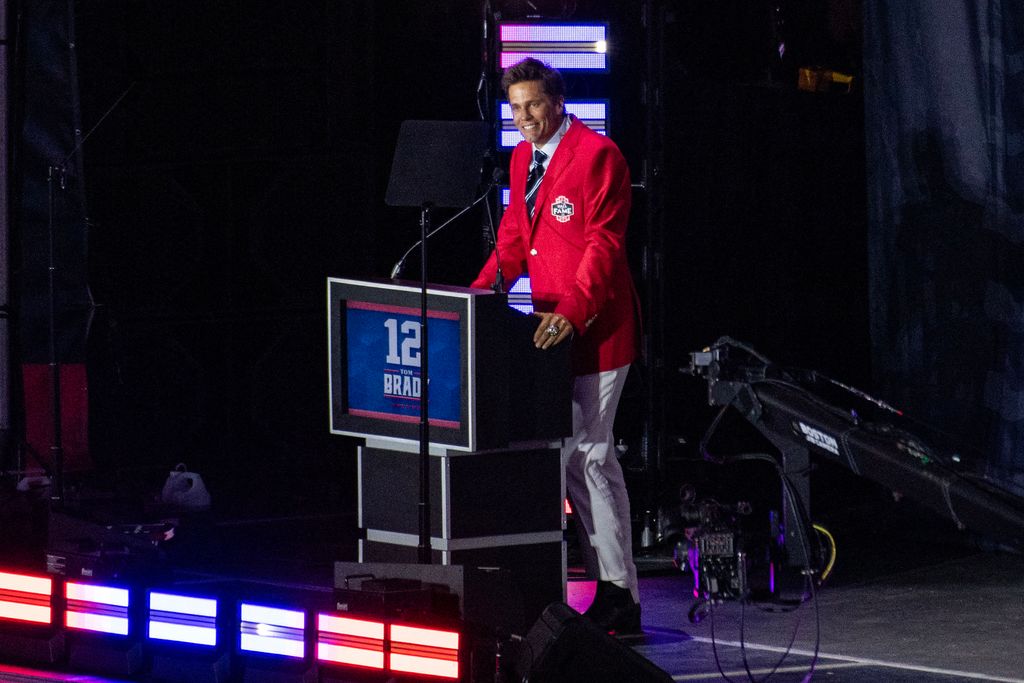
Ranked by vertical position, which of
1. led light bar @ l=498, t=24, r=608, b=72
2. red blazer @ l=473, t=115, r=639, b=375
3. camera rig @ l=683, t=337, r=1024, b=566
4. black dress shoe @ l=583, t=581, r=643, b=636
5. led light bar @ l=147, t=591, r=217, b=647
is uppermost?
led light bar @ l=498, t=24, r=608, b=72

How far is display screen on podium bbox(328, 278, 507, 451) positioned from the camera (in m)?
4.29

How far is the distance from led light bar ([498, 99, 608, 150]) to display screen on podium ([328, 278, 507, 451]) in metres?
1.98

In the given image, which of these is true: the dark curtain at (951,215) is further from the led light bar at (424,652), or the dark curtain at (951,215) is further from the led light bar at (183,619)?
the led light bar at (183,619)

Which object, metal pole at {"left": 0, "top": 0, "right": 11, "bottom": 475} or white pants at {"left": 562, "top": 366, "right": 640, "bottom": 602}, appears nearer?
white pants at {"left": 562, "top": 366, "right": 640, "bottom": 602}

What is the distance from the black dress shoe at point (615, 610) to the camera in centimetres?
473

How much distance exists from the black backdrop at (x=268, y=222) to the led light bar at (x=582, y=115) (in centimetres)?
68

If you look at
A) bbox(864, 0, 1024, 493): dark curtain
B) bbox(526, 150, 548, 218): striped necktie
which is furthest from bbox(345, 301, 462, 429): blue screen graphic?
bbox(864, 0, 1024, 493): dark curtain

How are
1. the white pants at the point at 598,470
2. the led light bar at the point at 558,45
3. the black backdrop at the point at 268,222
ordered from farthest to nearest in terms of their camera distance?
the black backdrop at the point at 268,222, the led light bar at the point at 558,45, the white pants at the point at 598,470

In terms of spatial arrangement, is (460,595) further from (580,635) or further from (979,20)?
(979,20)

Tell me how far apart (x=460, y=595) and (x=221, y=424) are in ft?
11.3

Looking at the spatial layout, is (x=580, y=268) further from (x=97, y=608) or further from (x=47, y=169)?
(x=47, y=169)

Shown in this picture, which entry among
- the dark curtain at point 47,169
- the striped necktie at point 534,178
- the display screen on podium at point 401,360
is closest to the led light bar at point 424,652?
the display screen on podium at point 401,360

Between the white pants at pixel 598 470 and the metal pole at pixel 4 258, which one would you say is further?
the metal pole at pixel 4 258

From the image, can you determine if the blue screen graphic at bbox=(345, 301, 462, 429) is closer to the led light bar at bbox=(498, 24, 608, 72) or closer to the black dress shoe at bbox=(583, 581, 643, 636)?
the black dress shoe at bbox=(583, 581, 643, 636)
